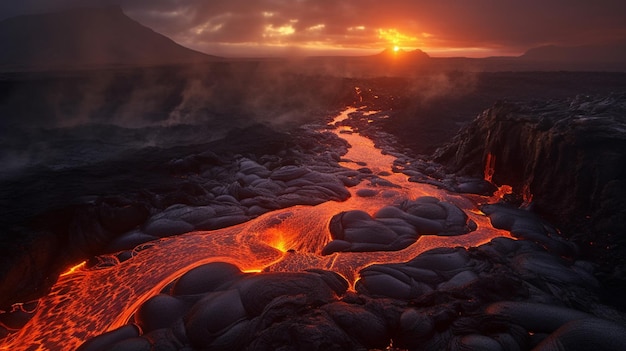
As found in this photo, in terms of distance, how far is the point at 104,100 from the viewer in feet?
112

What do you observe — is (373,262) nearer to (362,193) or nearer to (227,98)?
(362,193)

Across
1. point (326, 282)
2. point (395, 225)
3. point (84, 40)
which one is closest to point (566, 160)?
point (395, 225)

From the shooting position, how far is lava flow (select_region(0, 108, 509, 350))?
24.7ft

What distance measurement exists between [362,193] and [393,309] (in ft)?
25.7

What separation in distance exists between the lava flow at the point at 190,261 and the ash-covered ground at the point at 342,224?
1.50ft

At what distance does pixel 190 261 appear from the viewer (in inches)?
383

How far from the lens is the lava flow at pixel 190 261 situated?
753cm

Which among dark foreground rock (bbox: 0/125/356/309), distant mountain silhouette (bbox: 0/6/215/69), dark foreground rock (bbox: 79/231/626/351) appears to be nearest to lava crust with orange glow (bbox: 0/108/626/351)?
dark foreground rock (bbox: 79/231/626/351)

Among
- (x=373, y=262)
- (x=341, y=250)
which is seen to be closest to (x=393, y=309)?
(x=373, y=262)

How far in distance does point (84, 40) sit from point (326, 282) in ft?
394

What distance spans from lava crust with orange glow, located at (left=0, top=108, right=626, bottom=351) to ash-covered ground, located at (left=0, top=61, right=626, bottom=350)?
5cm

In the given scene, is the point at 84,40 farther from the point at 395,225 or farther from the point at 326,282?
the point at 326,282

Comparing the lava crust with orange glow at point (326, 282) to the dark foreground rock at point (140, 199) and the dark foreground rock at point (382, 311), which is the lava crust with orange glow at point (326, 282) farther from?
the dark foreground rock at point (140, 199)

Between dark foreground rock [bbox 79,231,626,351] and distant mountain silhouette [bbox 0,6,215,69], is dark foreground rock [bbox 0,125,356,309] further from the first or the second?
distant mountain silhouette [bbox 0,6,215,69]
